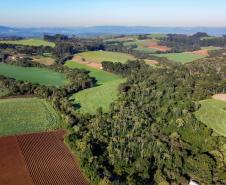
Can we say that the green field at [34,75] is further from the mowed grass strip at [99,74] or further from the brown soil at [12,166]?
the brown soil at [12,166]

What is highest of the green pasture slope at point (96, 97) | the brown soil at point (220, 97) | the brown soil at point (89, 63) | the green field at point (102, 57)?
the brown soil at point (220, 97)

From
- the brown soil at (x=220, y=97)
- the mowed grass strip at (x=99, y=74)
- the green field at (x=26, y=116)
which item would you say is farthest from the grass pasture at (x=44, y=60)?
the brown soil at (x=220, y=97)

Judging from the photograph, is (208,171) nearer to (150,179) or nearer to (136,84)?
(150,179)

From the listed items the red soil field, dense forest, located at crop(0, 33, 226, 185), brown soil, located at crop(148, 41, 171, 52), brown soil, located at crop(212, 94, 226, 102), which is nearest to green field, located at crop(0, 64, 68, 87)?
dense forest, located at crop(0, 33, 226, 185)

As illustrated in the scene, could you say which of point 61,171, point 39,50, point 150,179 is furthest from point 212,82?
point 39,50

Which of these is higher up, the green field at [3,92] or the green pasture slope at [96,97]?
the green field at [3,92]

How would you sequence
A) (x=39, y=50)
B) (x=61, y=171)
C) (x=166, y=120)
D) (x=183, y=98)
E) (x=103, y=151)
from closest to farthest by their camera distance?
(x=61, y=171) → (x=103, y=151) → (x=166, y=120) → (x=183, y=98) → (x=39, y=50)

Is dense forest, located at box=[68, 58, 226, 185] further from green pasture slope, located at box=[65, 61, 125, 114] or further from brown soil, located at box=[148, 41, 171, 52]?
brown soil, located at box=[148, 41, 171, 52]
